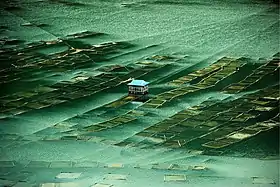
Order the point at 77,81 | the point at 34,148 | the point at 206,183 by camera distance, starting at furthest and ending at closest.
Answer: the point at 77,81 → the point at 34,148 → the point at 206,183

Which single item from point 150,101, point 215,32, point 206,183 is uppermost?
point 215,32

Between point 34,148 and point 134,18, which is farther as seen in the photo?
point 134,18

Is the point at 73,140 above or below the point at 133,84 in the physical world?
below

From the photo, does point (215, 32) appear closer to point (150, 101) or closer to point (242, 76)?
point (242, 76)

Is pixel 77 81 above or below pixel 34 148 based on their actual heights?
above

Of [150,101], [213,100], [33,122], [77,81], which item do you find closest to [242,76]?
[213,100]

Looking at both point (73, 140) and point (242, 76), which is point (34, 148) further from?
point (242, 76)

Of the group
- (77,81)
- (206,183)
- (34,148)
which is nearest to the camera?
(206,183)

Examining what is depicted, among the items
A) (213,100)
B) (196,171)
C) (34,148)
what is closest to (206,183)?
(196,171)

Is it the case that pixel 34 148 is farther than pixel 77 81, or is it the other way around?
pixel 77 81
